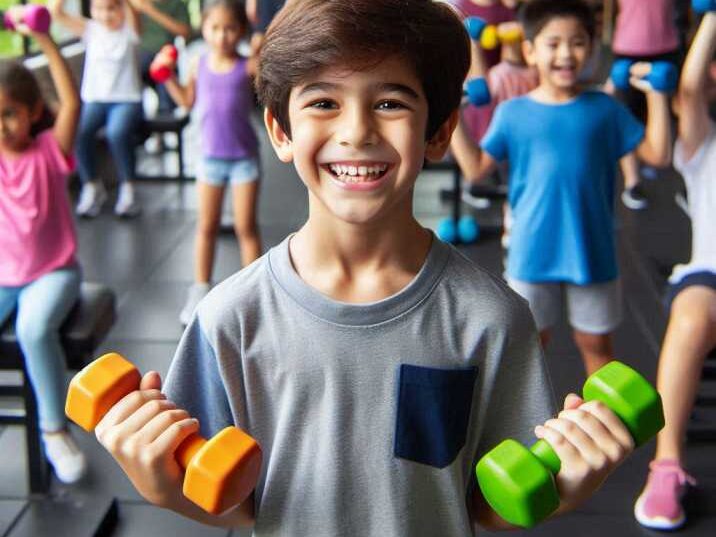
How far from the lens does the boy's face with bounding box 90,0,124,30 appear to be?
16.6 feet

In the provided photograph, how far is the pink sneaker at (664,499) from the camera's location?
2.48 meters

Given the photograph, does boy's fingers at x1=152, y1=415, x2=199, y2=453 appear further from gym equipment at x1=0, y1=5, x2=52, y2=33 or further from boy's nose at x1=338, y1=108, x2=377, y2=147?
gym equipment at x1=0, y1=5, x2=52, y2=33

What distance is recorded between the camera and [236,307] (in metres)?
1.13

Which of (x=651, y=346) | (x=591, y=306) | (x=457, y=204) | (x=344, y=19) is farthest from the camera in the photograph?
(x=457, y=204)

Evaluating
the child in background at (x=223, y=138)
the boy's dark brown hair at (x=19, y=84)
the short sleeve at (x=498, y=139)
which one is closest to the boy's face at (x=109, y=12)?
the child in background at (x=223, y=138)

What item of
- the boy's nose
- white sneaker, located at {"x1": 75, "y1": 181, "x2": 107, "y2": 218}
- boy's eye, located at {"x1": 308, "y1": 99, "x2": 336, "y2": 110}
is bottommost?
white sneaker, located at {"x1": 75, "y1": 181, "x2": 107, "y2": 218}

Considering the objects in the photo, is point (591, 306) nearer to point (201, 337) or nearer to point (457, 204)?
point (201, 337)

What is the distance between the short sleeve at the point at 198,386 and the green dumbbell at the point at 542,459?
0.31 metres

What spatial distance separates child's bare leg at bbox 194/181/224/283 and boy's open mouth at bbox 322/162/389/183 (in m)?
2.77

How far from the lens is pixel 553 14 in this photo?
8.82 feet

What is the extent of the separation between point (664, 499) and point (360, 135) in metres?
1.79

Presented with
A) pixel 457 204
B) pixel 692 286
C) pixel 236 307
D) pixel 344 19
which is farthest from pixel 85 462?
pixel 457 204

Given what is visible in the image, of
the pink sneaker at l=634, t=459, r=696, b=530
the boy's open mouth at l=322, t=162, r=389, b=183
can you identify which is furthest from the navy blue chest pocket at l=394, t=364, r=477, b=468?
the pink sneaker at l=634, t=459, r=696, b=530

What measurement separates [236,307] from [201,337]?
0.06 meters
